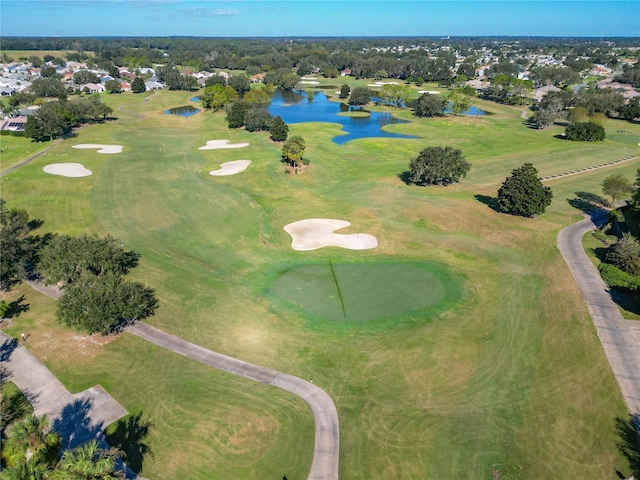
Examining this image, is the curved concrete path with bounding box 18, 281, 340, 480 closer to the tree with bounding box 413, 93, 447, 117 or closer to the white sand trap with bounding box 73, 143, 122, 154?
the white sand trap with bounding box 73, 143, 122, 154

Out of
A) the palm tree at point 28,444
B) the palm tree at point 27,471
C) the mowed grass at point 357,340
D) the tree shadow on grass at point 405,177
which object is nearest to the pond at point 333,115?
the tree shadow on grass at point 405,177

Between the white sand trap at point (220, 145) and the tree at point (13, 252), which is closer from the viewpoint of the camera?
the tree at point (13, 252)

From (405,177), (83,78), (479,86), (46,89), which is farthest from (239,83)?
(405,177)

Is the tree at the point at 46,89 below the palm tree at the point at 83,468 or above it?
above

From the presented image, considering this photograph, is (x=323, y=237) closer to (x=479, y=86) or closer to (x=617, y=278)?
(x=617, y=278)

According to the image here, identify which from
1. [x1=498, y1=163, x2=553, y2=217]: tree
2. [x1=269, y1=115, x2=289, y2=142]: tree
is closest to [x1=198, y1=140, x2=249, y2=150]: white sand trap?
[x1=269, y1=115, x2=289, y2=142]: tree

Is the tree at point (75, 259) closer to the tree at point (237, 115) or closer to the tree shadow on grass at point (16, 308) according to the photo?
the tree shadow on grass at point (16, 308)
